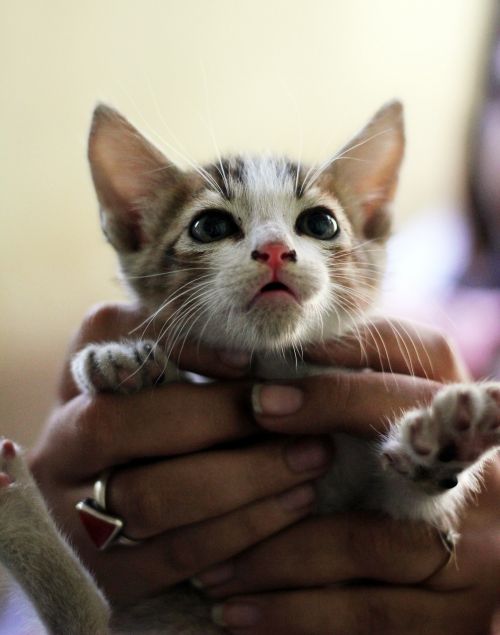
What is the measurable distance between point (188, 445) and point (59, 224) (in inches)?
33.8

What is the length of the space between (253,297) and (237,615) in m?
0.44

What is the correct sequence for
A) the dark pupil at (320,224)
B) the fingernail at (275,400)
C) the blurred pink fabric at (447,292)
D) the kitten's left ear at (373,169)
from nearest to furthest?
the fingernail at (275,400), the dark pupil at (320,224), the kitten's left ear at (373,169), the blurred pink fabric at (447,292)

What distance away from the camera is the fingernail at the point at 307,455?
0.81 meters

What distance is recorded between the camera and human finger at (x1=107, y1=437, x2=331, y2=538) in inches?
30.9

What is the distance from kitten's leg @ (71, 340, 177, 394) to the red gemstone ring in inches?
5.5

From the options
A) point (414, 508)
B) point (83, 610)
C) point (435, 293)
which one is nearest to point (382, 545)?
point (414, 508)

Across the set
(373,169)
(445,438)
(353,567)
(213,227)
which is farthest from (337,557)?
(373,169)

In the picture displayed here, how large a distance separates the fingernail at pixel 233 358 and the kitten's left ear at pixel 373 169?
0.35 m

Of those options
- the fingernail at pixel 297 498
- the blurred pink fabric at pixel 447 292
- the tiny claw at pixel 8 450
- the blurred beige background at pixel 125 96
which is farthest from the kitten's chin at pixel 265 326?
the blurred pink fabric at pixel 447 292

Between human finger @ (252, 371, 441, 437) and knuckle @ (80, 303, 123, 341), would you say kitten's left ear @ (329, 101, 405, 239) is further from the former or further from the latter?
knuckle @ (80, 303, 123, 341)

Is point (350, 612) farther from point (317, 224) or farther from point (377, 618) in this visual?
point (317, 224)

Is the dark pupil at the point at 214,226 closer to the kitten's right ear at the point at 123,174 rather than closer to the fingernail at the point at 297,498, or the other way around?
the kitten's right ear at the point at 123,174

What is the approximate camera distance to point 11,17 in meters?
1.28

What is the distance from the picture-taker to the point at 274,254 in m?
0.71
